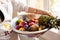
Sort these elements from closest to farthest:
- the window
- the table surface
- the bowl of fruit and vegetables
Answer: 1. the bowl of fruit and vegetables
2. the table surface
3. the window

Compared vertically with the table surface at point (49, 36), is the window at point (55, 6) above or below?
above

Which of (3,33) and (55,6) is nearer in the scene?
(3,33)

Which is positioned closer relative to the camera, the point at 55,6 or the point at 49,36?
A: the point at 49,36

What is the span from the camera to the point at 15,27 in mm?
715

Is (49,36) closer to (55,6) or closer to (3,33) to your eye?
(3,33)

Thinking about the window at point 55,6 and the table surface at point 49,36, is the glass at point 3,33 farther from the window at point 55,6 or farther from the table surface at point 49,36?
the window at point 55,6

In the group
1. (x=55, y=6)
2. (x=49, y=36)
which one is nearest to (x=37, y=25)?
(x=49, y=36)

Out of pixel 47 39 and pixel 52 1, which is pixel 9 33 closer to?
pixel 47 39

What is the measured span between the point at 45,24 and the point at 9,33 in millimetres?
221

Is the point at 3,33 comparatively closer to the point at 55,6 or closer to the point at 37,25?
the point at 37,25

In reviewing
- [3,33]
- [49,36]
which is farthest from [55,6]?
[3,33]

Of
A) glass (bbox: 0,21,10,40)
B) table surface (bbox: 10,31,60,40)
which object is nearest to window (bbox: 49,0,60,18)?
table surface (bbox: 10,31,60,40)

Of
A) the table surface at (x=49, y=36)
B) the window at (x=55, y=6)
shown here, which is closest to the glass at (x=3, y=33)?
the table surface at (x=49, y=36)

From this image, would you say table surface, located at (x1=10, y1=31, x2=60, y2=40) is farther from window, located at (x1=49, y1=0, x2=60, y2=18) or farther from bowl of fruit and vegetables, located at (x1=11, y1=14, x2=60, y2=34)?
window, located at (x1=49, y1=0, x2=60, y2=18)
